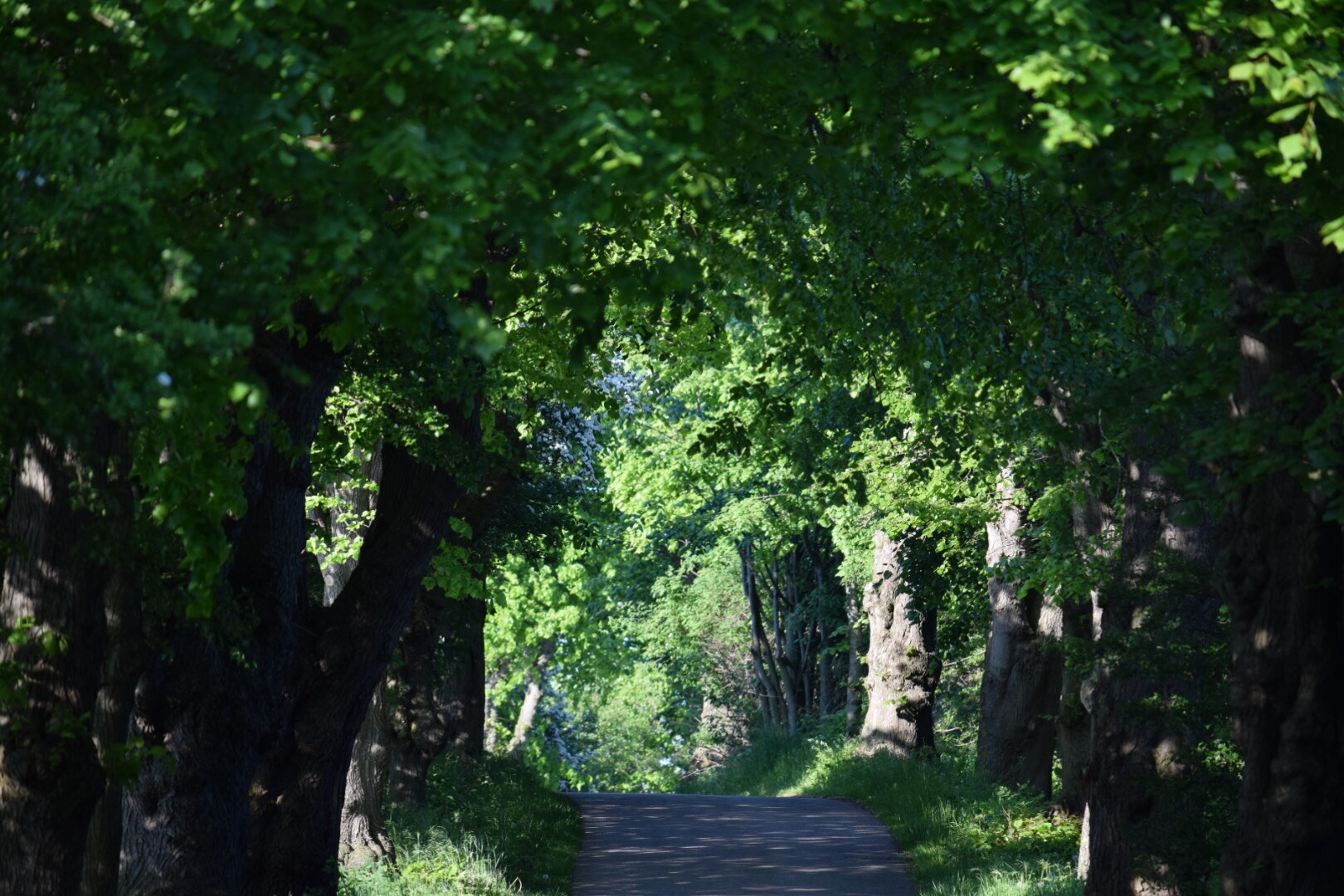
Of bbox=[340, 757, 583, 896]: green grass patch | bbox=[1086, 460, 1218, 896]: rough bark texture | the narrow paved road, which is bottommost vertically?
the narrow paved road

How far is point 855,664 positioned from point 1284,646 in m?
23.4

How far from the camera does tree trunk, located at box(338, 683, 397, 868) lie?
49.0ft

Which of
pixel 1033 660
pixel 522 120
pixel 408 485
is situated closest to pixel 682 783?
pixel 1033 660

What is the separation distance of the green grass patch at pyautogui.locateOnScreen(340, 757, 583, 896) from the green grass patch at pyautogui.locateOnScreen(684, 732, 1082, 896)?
3879 millimetres

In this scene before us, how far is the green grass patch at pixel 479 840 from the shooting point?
13.8m

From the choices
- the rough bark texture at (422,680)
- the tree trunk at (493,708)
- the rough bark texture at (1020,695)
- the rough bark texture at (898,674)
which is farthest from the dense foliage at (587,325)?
the tree trunk at (493,708)

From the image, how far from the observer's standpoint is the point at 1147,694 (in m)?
10.8

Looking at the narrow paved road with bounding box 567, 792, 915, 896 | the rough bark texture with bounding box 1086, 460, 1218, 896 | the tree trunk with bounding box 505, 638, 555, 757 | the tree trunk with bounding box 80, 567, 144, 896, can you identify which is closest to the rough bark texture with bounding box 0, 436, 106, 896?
the tree trunk with bounding box 80, 567, 144, 896

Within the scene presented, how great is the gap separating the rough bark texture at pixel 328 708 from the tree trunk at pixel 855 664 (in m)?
18.5

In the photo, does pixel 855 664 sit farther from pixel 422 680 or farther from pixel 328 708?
pixel 328 708

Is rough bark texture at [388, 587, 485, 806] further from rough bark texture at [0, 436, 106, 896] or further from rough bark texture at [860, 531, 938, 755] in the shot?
rough bark texture at [0, 436, 106, 896]

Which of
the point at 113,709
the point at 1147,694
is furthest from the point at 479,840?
the point at 113,709

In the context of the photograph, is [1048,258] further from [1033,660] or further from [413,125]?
[1033,660]

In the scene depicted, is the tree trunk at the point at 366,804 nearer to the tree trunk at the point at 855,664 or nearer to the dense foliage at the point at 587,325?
the dense foliage at the point at 587,325
